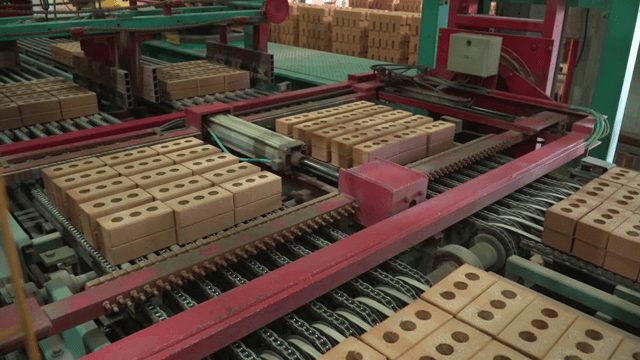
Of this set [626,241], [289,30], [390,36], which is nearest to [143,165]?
[626,241]

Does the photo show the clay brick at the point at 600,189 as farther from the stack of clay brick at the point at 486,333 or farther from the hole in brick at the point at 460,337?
the hole in brick at the point at 460,337

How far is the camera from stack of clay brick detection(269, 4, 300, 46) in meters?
13.3

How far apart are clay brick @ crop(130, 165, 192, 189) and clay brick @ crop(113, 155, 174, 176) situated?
8 centimetres

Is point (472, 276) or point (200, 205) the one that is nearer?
point (472, 276)

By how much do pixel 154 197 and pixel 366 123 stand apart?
5.98ft

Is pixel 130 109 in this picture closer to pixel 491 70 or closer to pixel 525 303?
pixel 491 70

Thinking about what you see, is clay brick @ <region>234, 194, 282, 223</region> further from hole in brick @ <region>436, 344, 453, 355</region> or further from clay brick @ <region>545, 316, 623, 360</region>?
clay brick @ <region>545, 316, 623, 360</region>

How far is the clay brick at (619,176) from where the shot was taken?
3.15m

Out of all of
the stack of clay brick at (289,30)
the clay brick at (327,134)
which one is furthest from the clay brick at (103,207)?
the stack of clay brick at (289,30)

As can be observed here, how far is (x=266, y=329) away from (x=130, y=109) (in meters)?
4.32

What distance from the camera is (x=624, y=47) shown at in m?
4.28

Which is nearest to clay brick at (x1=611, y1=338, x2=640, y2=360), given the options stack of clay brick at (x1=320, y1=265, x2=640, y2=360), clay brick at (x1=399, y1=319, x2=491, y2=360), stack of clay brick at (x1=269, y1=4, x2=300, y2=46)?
stack of clay brick at (x1=320, y1=265, x2=640, y2=360)

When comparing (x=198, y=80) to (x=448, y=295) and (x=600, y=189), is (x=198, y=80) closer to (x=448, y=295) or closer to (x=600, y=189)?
(x=600, y=189)

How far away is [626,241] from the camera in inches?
94.4
